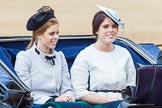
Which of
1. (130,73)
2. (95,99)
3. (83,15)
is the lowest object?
(95,99)

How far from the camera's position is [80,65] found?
4258 millimetres

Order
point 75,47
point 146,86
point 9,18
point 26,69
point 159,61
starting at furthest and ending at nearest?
1. point 9,18
2. point 75,47
3. point 26,69
4. point 159,61
5. point 146,86

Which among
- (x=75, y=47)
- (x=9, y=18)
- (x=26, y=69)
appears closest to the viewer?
(x=26, y=69)

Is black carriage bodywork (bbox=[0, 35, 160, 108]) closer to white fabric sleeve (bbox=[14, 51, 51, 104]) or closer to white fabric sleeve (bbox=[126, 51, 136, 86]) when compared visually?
A: white fabric sleeve (bbox=[14, 51, 51, 104])

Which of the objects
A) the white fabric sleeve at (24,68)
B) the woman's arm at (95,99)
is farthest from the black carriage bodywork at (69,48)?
the woman's arm at (95,99)

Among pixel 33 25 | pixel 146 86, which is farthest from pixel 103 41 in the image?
pixel 146 86

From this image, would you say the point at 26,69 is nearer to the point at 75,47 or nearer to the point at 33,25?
the point at 33,25

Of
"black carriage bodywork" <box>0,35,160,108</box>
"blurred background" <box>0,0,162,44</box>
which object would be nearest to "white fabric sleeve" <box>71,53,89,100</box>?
"black carriage bodywork" <box>0,35,160,108</box>

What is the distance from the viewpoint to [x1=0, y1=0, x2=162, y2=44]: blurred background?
7787 millimetres

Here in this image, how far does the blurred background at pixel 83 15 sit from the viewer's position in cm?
779

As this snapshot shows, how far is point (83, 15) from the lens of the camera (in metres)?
8.36

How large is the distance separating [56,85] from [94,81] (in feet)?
0.83

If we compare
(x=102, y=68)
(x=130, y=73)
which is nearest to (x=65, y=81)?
(x=102, y=68)

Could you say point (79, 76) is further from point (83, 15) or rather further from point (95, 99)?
point (83, 15)
